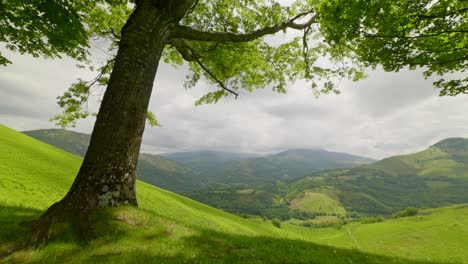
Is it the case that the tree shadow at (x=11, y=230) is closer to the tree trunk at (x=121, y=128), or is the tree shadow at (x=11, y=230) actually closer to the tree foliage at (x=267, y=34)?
the tree trunk at (x=121, y=128)

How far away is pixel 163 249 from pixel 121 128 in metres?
3.94

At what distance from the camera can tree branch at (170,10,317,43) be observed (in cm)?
1147

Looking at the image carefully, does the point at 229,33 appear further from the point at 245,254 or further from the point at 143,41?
the point at 245,254

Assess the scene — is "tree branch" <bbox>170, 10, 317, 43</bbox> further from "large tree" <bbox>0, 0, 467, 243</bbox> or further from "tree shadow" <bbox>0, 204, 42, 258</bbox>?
"tree shadow" <bbox>0, 204, 42, 258</bbox>

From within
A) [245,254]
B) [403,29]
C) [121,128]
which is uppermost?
[403,29]

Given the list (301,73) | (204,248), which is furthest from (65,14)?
(301,73)

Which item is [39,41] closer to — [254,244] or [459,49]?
[254,244]

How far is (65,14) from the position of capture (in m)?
11.3

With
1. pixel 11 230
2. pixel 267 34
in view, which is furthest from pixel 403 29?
pixel 11 230

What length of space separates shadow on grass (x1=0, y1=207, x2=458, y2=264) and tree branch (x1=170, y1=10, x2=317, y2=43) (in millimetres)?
7306

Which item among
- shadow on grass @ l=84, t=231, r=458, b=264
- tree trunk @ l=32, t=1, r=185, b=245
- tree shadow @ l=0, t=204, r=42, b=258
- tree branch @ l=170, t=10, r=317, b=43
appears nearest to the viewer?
shadow on grass @ l=84, t=231, r=458, b=264

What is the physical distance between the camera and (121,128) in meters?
8.70

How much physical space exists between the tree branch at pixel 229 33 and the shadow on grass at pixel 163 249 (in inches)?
288

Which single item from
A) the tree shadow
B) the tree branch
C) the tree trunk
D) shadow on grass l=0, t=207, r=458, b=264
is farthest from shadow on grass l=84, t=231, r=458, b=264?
the tree branch
